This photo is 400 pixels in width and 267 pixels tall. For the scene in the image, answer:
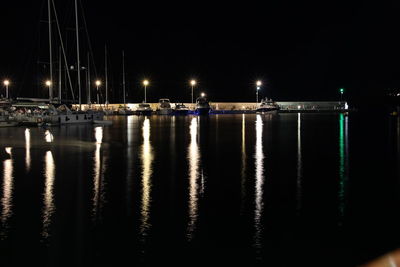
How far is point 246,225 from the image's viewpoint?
37.7 ft

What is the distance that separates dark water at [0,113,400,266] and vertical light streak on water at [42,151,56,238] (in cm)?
3

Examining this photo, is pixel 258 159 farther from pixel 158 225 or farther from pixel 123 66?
pixel 123 66

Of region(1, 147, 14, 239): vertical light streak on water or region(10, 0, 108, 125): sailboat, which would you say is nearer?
region(1, 147, 14, 239): vertical light streak on water

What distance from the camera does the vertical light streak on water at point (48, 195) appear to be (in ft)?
37.4

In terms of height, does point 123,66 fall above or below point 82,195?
above

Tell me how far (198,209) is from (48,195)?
441cm

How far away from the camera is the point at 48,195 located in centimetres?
1493

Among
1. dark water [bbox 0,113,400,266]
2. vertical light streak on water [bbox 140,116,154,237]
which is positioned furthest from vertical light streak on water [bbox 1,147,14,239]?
vertical light streak on water [bbox 140,116,154,237]

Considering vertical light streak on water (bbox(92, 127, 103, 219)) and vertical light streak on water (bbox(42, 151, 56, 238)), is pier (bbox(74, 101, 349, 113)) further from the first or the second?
vertical light streak on water (bbox(42, 151, 56, 238))

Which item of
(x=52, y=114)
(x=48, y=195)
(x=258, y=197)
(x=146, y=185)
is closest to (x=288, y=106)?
(x=52, y=114)

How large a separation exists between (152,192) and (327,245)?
6.39m

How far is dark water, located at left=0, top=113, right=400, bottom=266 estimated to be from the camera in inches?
376

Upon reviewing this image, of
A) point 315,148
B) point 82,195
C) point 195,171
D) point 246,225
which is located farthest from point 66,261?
point 315,148

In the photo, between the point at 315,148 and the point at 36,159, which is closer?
the point at 36,159
